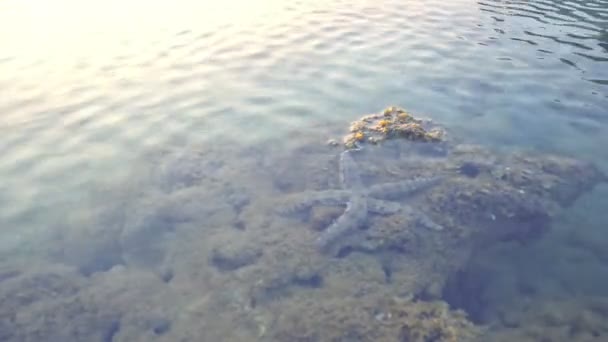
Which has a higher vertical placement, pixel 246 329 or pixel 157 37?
pixel 157 37

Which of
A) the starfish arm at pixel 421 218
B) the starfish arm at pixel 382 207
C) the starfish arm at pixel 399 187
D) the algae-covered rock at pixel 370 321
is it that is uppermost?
the starfish arm at pixel 399 187

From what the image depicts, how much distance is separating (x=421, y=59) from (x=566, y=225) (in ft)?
24.7

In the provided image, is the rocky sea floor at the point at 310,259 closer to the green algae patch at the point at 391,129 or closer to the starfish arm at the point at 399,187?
the starfish arm at the point at 399,187

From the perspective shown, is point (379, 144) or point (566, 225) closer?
point (566, 225)

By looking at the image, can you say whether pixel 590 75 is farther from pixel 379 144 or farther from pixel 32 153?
pixel 32 153

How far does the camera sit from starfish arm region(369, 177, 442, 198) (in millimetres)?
10695

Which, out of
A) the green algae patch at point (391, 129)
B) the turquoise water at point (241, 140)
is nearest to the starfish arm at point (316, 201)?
the turquoise water at point (241, 140)

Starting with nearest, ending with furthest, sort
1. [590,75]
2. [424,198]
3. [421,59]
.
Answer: [424,198]
[590,75]
[421,59]

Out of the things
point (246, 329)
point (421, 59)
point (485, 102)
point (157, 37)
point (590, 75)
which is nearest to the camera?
point (246, 329)

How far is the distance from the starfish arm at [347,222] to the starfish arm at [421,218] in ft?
2.50

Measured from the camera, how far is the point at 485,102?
1430 centimetres

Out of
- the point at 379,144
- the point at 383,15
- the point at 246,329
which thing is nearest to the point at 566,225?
the point at 379,144

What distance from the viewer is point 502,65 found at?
1616 cm

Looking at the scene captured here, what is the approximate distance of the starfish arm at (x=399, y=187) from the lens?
1070cm
